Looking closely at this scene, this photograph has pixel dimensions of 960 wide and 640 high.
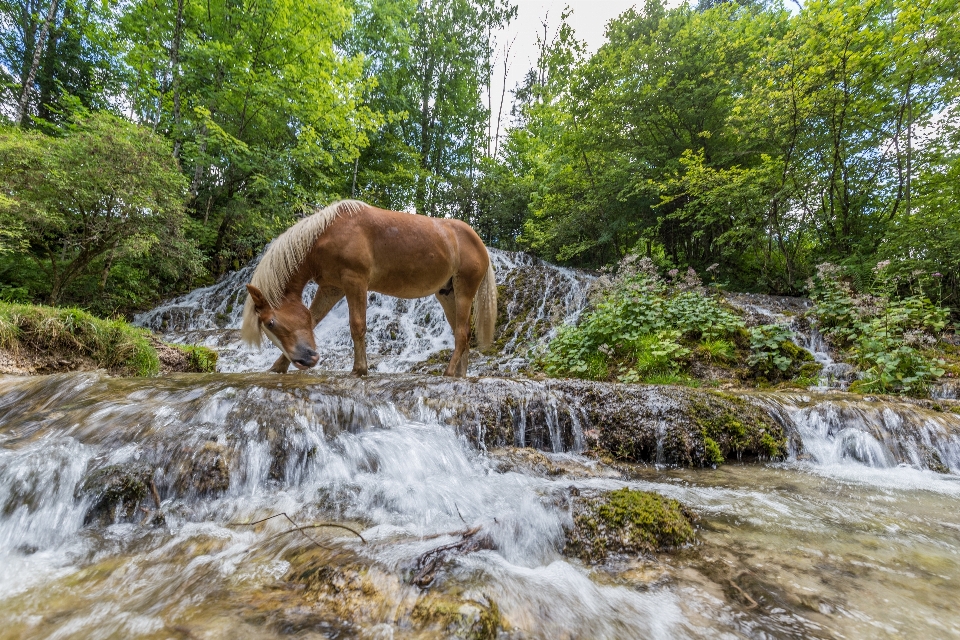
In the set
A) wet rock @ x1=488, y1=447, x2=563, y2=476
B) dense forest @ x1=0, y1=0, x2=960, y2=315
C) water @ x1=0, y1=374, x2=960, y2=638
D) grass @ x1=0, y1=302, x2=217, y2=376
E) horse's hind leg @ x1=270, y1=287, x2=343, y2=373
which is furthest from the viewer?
dense forest @ x1=0, y1=0, x2=960, y2=315

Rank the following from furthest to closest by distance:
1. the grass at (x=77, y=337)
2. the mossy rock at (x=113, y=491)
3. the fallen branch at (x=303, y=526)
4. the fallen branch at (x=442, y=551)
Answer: the grass at (x=77, y=337) → the mossy rock at (x=113, y=491) → the fallen branch at (x=303, y=526) → the fallen branch at (x=442, y=551)

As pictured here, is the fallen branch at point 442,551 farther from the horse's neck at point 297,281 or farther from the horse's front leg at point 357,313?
the horse's neck at point 297,281

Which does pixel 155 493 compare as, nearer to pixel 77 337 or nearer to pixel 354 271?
pixel 354 271

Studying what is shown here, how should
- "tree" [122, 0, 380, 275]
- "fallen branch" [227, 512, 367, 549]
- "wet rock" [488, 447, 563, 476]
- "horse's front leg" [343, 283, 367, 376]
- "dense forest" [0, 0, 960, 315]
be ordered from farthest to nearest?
1. "tree" [122, 0, 380, 275]
2. "dense forest" [0, 0, 960, 315]
3. "horse's front leg" [343, 283, 367, 376]
4. "wet rock" [488, 447, 563, 476]
5. "fallen branch" [227, 512, 367, 549]

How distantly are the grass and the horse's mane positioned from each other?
2.46 meters

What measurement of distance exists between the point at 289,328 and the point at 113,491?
1.89 meters

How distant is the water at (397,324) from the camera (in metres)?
8.10

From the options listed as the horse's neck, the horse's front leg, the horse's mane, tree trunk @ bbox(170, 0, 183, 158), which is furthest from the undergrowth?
tree trunk @ bbox(170, 0, 183, 158)

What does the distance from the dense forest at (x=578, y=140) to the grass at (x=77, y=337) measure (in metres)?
2.07

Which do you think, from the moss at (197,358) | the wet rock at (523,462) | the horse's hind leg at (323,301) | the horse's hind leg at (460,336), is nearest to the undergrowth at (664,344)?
the horse's hind leg at (460,336)

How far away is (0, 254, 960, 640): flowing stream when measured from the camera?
1.06 meters

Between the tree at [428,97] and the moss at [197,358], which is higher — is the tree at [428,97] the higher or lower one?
the higher one

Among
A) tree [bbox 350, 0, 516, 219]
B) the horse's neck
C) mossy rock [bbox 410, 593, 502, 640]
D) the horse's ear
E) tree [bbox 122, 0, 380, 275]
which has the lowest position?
mossy rock [bbox 410, 593, 502, 640]

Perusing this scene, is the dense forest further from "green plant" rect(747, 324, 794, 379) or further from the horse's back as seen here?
the horse's back
